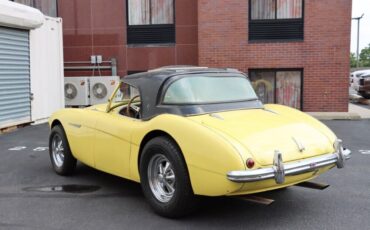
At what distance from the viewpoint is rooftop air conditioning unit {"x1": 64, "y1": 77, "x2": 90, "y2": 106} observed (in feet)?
53.2

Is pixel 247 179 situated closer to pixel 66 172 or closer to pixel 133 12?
pixel 66 172

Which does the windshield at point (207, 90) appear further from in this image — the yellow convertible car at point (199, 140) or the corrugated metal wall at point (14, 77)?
the corrugated metal wall at point (14, 77)

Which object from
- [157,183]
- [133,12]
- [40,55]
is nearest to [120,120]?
[157,183]

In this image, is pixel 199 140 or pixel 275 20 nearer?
pixel 199 140

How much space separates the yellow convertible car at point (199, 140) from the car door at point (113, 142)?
12mm

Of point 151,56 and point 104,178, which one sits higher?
point 151,56

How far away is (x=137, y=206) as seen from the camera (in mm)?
5168

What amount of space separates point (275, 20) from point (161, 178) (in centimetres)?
1115

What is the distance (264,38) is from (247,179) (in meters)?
11.4

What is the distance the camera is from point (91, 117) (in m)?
6.03

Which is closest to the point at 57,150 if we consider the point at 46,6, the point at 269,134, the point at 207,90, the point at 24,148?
the point at 24,148

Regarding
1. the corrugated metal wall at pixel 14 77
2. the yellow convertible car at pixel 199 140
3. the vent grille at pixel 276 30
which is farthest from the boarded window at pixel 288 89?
the yellow convertible car at pixel 199 140

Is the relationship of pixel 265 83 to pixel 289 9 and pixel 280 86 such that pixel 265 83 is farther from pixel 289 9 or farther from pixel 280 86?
pixel 289 9

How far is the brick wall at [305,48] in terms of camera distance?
1457 cm
